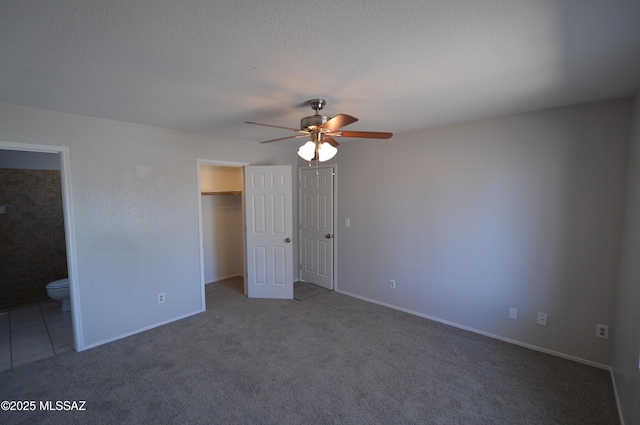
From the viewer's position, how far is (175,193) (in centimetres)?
344

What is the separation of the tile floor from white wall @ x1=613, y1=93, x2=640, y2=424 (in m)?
4.66

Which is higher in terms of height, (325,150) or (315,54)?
(315,54)

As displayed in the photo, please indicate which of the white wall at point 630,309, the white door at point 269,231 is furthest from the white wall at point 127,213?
the white wall at point 630,309

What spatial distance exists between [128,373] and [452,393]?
2773 mm

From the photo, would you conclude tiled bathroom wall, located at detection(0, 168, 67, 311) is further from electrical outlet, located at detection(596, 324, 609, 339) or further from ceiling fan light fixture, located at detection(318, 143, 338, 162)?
electrical outlet, located at detection(596, 324, 609, 339)

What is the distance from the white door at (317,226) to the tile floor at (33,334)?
3.18 meters

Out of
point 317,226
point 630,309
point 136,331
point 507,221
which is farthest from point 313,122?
point 136,331

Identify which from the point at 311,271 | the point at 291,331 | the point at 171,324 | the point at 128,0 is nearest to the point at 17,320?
the point at 171,324

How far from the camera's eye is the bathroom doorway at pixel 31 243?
11.7 ft

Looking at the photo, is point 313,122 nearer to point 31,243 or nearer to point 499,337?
point 499,337

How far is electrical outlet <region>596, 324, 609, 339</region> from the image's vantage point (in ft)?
7.98

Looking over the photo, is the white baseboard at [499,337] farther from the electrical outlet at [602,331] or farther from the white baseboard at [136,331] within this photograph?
the white baseboard at [136,331]

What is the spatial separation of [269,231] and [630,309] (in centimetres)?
377

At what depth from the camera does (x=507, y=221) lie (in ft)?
9.46
